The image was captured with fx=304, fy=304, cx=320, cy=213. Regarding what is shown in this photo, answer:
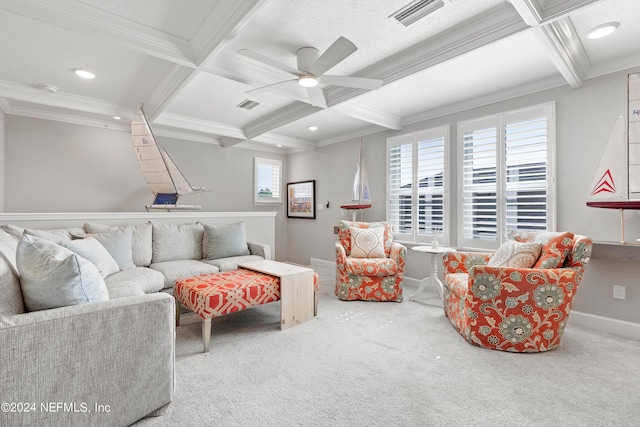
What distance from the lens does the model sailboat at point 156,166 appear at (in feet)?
11.0

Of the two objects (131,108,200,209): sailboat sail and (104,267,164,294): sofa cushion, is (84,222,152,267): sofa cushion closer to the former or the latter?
(104,267,164,294): sofa cushion

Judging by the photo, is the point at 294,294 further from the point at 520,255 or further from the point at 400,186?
the point at 400,186

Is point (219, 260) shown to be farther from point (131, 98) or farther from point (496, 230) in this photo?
point (496, 230)

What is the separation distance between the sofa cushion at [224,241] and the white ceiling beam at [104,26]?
1.89m

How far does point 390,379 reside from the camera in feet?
6.10

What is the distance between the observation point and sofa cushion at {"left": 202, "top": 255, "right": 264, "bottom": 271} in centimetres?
331

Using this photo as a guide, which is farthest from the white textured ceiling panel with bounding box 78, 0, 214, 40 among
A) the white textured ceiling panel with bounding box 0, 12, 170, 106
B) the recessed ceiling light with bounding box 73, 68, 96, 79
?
the recessed ceiling light with bounding box 73, 68, 96, 79

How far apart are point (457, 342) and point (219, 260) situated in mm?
2539

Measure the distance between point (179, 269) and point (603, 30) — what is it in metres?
3.96

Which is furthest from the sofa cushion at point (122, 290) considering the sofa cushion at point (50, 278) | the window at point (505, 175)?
the window at point (505, 175)

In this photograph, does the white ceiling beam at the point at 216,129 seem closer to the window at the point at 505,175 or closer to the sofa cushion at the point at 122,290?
the sofa cushion at the point at 122,290

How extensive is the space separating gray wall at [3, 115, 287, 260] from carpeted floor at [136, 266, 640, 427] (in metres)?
2.80

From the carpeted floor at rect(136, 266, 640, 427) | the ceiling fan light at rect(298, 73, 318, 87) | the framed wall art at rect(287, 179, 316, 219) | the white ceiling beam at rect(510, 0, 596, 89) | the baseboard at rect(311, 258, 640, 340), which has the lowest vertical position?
the carpeted floor at rect(136, 266, 640, 427)

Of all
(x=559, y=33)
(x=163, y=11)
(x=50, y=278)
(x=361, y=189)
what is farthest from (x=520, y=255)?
(x=163, y=11)
